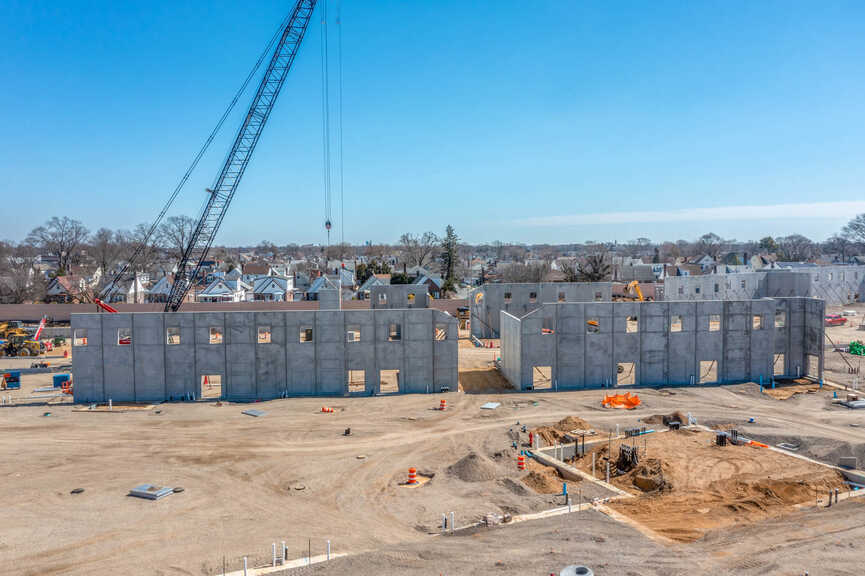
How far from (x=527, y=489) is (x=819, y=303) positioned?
2647 centimetres

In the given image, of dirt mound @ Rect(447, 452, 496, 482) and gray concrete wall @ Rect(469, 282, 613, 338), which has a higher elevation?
gray concrete wall @ Rect(469, 282, 613, 338)

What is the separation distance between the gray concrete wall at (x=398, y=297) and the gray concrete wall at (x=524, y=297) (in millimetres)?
6074

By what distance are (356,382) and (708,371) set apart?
2211 cm

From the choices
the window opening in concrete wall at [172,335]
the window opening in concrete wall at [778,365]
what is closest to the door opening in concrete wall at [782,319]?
the window opening in concrete wall at [778,365]

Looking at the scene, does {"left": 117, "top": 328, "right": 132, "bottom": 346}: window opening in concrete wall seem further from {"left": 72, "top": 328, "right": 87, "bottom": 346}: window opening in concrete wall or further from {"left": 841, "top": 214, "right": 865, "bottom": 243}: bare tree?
{"left": 841, "top": 214, "right": 865, "bottom": 243}: bare tree

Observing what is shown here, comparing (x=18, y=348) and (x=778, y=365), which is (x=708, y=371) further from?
(x=18, y=348)

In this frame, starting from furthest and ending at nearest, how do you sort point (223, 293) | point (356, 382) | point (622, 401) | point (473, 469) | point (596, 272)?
point (596, 272), point (223, 293), point (356, 382), point (622, 401), point (473, 469)

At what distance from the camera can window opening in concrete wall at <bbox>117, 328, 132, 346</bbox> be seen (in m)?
32.2

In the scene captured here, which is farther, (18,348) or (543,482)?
(18,348)

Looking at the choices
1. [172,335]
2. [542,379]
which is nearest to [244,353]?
[172,335]

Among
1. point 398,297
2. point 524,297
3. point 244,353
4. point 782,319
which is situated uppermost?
point 398,297

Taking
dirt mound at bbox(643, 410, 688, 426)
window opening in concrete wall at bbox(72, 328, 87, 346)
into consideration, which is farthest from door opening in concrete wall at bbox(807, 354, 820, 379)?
window opening in concrete wall at bbox(72, 328, 87, 346)

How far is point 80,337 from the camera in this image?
108ft

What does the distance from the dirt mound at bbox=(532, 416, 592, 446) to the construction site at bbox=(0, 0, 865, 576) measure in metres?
0.17
